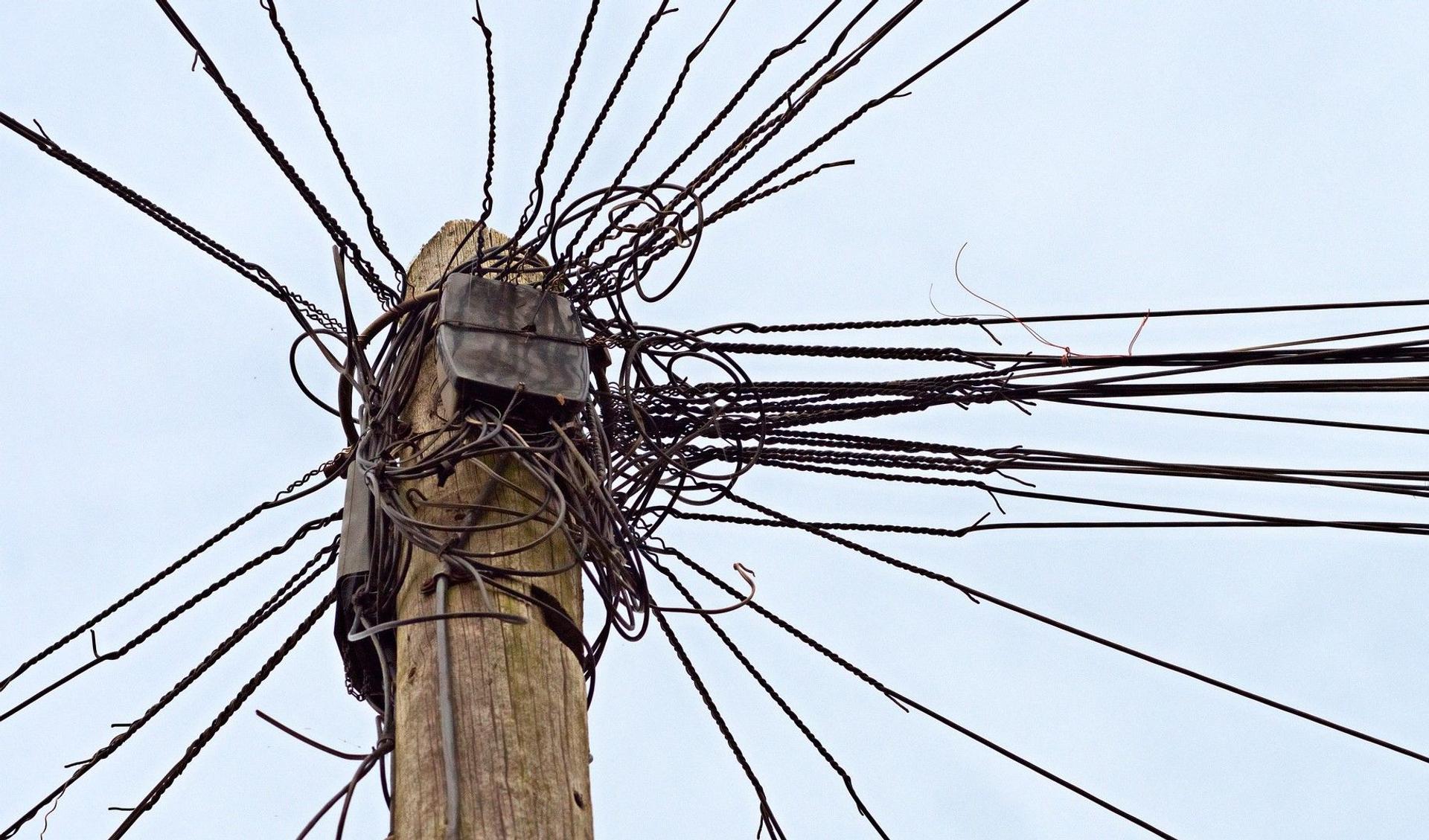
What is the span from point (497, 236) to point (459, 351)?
0.82 meters

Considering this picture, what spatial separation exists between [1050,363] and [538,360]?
1.28m

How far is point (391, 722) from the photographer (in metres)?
2.69

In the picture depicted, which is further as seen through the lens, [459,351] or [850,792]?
[850,792]

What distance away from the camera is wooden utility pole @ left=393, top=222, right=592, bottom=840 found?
2.38 m

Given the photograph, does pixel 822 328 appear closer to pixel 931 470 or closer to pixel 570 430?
pixel 931 470

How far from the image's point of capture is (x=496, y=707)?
2516 mm

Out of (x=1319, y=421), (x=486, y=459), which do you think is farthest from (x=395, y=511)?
(x=1319, y=421)

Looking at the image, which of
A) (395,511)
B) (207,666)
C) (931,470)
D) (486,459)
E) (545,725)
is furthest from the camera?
Answer: (931,470)

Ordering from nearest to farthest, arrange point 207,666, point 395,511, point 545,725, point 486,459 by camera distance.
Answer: point 545,725
point 395,511
point 486,459
point 207,666

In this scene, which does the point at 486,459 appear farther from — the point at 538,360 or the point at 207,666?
the point at 207,666

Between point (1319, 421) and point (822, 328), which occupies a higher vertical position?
point (822, 328)

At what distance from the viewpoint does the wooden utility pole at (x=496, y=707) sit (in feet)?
7.81

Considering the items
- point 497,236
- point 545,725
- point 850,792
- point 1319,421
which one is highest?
point 497,236

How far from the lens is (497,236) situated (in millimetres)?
3697
